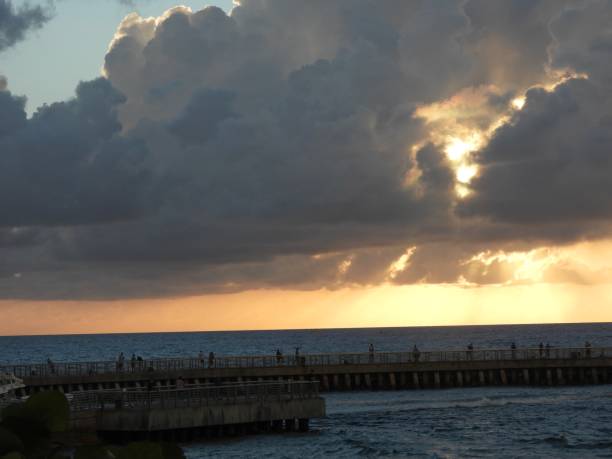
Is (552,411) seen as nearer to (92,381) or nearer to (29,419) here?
(92,381)

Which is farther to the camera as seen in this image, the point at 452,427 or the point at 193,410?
the point at 452,427

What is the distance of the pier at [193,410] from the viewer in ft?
188

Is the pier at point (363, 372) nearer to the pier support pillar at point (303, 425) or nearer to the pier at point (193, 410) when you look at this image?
the pier support pillar at point (303, 425)

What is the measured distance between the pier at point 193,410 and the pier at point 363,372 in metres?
29.0

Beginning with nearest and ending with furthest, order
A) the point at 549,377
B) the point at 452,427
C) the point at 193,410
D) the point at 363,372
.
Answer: the point at 193,410, the point at 452,427, the point at 363,372, the point at 549,377

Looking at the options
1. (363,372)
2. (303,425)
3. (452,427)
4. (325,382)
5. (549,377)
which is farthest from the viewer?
(549,377)

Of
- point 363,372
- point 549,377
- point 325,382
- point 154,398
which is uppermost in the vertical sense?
point 363,372

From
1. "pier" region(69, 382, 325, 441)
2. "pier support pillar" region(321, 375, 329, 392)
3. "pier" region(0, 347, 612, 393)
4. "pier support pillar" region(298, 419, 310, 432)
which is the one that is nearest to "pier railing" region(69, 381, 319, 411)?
"pier" region(69, 382, 325, 441)

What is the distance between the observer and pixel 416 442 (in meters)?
66.9

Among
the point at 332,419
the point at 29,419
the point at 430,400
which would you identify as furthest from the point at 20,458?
the point at 430,400

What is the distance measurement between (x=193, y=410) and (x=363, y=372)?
142 feet

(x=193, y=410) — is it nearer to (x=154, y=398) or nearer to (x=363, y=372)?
(x=154, y=398)

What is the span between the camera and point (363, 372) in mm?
100688

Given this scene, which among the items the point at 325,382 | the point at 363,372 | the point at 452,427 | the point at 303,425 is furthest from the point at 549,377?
the point at 303,425
